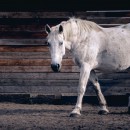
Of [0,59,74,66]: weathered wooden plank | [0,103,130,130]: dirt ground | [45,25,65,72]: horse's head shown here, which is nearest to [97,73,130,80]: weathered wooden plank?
[0,103,130,130]: dirt ground

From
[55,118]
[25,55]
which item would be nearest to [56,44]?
[55,118]

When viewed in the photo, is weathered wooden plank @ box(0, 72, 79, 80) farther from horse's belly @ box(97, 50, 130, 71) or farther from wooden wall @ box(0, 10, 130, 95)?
horse's belly @ box(97, 50, 130, 71)

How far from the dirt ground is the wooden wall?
24.5 inches

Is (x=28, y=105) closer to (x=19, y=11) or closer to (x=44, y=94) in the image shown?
(x=44, y=94)

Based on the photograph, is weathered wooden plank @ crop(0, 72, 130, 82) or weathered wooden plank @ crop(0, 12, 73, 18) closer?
weathered wooden plank @ crop(0, 12, 73, 18)

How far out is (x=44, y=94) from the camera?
12.6 m

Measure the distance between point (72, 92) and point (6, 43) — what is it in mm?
2054

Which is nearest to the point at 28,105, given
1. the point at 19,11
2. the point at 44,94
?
the point at 44,94

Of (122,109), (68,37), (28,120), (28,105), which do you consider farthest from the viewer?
(28,105)

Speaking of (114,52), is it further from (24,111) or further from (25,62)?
(25,62)

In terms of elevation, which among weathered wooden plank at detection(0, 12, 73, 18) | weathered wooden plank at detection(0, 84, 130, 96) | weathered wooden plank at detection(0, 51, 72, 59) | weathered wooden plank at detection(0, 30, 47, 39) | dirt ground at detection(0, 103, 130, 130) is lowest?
dirt ground at detection(0, 103, 130, 130)

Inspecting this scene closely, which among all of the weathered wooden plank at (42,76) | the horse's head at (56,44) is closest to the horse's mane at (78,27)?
the horse's head at (56,44)

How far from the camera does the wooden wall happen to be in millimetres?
12305

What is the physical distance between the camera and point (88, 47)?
10250 millimetres
